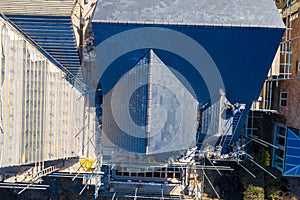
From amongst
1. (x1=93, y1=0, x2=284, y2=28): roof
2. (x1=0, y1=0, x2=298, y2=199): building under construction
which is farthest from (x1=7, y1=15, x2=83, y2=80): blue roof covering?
(x1=93, y1=0, x2=284, y2=28): roof

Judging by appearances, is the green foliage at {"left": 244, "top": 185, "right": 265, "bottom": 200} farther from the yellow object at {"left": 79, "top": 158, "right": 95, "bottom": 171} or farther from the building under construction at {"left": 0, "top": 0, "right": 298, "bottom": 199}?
the yellow object at {"left": 79, "top": 158, "right": 95, "bottom": 171}

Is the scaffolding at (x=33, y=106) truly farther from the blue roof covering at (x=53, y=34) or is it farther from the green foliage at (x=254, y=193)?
the green foliage at (x=254, y=193)

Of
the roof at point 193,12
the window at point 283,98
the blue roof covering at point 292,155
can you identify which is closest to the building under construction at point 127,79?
the roof at point 193,12

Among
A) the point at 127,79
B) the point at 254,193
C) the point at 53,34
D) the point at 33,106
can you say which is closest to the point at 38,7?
the point at 53,34

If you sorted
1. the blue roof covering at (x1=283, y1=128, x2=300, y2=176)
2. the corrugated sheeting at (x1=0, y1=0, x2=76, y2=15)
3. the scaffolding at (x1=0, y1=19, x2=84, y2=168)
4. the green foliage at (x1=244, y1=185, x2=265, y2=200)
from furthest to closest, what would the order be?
the green foliage at (x1=244, y1=185, x2=265, y2=200) < the blue roof covering at (x1=283, y1=128, x2=300, y2=176) < the corrugated sheeting at (x1=0, y1=0, x2=76, y2=15) < the scaffolding at (x1=0, y1=19, x2=84, y2=168)

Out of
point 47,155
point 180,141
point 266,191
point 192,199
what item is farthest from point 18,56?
point 266,191

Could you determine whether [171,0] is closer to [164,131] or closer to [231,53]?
[231,53]

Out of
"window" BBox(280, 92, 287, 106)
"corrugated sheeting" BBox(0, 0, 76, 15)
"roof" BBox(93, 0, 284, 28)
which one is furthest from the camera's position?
"window" BBox(280, 92, 287, 106)

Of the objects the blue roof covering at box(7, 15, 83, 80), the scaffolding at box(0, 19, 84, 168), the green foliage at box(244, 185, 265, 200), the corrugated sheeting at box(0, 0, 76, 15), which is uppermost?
the corrugated sheeting at box(0, 0, 76, 15)
